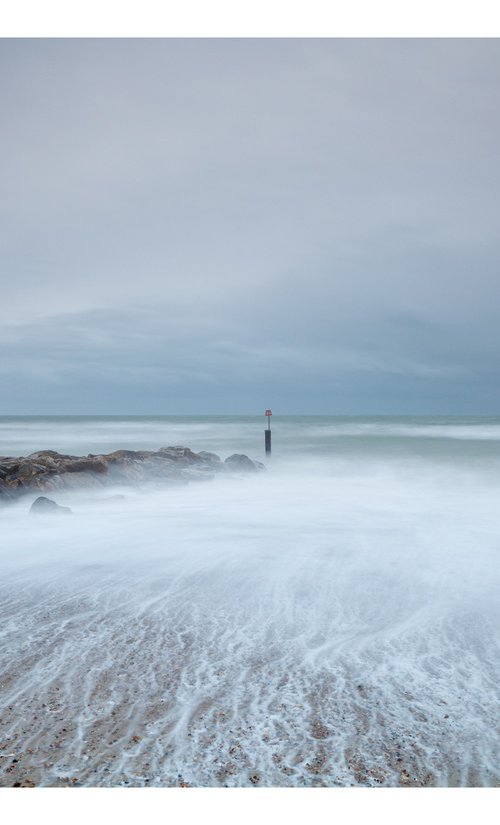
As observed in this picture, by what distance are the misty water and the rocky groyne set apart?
280 cm

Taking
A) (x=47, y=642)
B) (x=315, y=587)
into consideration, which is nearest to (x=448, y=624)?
(x=315, y=587)

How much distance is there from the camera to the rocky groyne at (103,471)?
10.2m

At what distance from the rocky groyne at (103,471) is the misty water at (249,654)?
9.17ft

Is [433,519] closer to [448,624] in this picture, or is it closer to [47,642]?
[448,624]

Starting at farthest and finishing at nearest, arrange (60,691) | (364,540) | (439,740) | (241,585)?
(364,540) < (241,585) < (60,691) < (439,740)

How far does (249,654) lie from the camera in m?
3.29

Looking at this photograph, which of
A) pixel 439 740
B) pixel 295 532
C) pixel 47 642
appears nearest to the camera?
pixel 439 740

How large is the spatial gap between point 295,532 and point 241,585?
93.7 inches

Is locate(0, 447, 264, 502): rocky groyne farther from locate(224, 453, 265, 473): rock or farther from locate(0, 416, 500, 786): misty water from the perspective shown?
locate(0, 416, 500, 786): misty water

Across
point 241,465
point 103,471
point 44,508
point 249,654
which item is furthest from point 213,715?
point 241,465

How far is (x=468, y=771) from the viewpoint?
2.26 metres

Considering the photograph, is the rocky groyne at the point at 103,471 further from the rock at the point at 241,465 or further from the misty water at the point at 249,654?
the misty water at the point at 249,654

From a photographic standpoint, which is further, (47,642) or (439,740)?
(47,642)

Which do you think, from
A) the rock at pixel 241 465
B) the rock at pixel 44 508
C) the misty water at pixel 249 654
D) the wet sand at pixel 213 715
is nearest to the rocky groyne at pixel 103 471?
the rock at pixel 241 465
